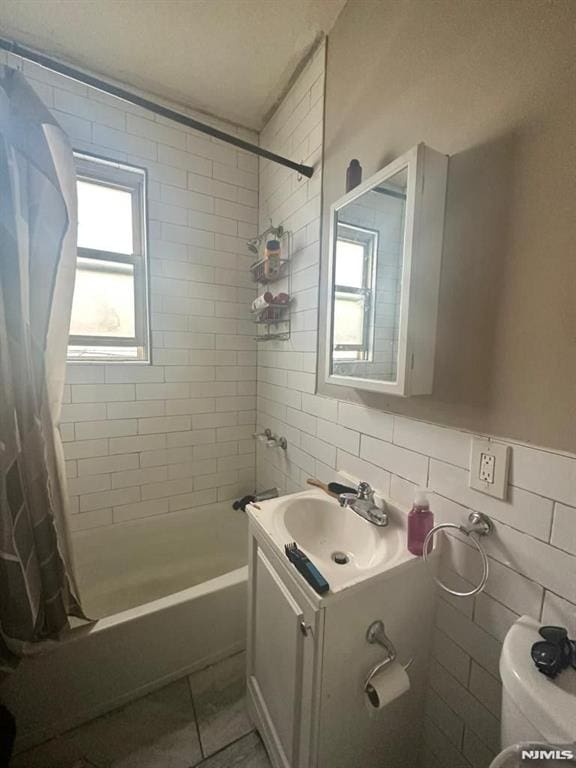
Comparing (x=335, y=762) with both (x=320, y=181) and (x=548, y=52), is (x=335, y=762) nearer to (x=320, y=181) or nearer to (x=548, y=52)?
(x=548, y=52)

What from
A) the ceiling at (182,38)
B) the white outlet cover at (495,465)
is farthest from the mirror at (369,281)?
the ceiling at (182,38)

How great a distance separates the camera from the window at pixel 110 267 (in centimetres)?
171

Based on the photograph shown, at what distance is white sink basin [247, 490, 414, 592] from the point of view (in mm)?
887

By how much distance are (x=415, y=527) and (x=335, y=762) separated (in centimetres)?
64

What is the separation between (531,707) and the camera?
0.51 meters

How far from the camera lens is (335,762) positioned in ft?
2.64

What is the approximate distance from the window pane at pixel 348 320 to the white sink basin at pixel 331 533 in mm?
→ 608

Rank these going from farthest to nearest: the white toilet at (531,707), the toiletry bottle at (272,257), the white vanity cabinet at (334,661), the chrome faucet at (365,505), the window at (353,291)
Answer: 1. the toiletry bottle at (272,257)
2. the window at (353,291)
3. the chrome faucet at (365,505)
4. the white vanity cabinet at (334,661)
5. the white toilet at (531,707)

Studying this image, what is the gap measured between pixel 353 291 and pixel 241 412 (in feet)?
4.06

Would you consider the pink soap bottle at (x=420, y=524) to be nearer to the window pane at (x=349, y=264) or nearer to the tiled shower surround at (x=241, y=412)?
the tiled shower surround at (x=241, y=412)

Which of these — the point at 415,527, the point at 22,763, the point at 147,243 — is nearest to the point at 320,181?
the point at 147,243

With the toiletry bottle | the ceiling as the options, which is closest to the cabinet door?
the toiletry bottle

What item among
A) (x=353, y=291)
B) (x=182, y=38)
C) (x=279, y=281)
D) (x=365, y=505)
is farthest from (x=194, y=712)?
(x=182, y=38)

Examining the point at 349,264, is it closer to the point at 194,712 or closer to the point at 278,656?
the point at 278,656
